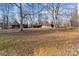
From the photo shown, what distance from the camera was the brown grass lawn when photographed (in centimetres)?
177

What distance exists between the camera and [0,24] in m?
1.79

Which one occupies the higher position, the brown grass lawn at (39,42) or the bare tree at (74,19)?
the bare tree at (74,19)

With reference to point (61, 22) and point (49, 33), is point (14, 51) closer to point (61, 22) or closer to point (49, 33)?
point (49, 33)

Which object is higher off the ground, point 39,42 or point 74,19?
point 74,19

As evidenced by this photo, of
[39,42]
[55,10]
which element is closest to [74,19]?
[55,10]

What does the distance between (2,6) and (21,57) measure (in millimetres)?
398

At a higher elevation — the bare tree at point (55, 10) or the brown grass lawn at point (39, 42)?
the bare tree at point (55, 10)

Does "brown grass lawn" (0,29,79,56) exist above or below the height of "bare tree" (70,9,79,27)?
below

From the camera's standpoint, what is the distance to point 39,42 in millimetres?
1792

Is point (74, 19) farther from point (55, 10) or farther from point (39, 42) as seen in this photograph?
point (39, 42)

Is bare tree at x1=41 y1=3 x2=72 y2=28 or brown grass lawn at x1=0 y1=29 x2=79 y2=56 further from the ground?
bare tree at x1=41 y1=3 x2=72 y2=28

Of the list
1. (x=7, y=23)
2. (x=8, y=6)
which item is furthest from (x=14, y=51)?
(x=8, y=6)

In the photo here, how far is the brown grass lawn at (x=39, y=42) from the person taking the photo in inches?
69.6

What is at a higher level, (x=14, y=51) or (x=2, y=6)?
(x=2, y=6)
